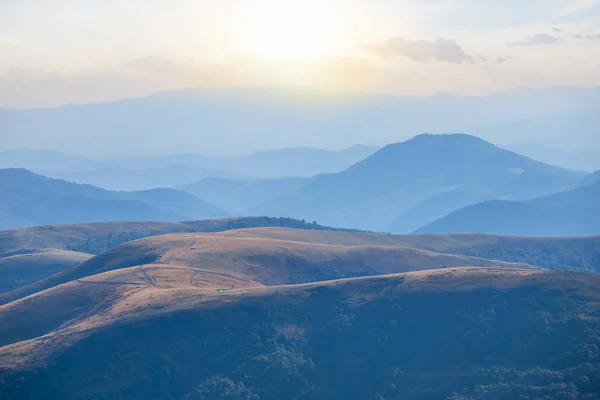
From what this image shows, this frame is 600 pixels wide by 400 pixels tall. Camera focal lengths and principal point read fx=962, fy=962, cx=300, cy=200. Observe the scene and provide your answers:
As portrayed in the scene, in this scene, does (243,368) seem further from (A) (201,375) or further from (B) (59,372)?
(B) (59,372)

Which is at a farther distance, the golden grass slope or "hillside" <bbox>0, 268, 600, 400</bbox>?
the golden grass slope

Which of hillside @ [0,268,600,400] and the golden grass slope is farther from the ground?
the golden grass slope

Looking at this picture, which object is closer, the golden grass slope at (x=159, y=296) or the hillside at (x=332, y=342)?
the hillside at (x=332, y=342)

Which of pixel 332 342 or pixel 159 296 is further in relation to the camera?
pixel 159 296

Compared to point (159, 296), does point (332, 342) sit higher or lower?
lower

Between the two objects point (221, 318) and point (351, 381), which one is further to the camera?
point (221, 318)

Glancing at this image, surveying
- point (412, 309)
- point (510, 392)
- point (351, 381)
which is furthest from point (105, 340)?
point (510, 392)

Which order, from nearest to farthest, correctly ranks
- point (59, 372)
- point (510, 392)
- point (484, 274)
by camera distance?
point (510, 392)
point (59, 372)
point (484, 274)

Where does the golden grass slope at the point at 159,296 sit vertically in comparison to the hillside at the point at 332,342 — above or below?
above
